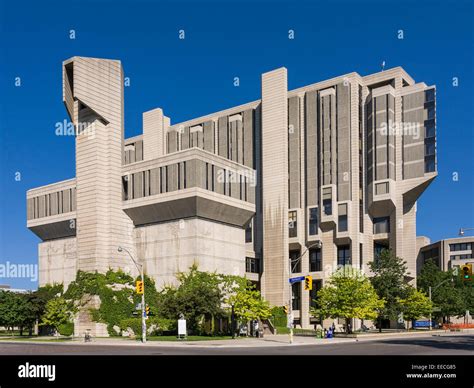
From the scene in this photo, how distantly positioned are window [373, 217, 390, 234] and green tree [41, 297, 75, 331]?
45.5 meters

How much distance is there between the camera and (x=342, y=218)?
80.7 meters

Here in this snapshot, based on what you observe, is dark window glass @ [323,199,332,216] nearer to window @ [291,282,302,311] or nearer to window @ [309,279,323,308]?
window @ [309,279,323,308]

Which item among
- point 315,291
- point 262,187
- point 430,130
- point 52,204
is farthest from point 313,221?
point 52,204

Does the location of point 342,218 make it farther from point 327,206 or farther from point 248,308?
point 248,308

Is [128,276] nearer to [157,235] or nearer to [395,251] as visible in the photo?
[157,235]

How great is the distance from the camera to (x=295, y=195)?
84.8 meters

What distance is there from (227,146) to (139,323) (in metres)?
39.5

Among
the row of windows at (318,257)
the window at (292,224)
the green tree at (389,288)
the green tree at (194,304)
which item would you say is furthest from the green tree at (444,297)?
the green tree at (194,304)

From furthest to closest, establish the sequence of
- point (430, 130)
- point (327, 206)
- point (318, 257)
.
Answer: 1. point (318, 257)
2. point (327, 206)
3. point (430, 130)

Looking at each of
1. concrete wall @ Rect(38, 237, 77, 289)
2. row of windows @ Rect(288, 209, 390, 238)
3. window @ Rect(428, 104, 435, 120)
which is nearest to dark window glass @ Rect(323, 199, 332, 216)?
row of windows @ Rect(288, 209, 390, 238)

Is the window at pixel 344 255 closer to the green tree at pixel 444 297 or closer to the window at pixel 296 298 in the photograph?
the window at pixel 296 298

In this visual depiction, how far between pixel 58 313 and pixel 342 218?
133ft

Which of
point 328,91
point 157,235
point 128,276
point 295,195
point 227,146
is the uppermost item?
point 328,91

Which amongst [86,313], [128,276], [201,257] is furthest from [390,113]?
[86,313]
